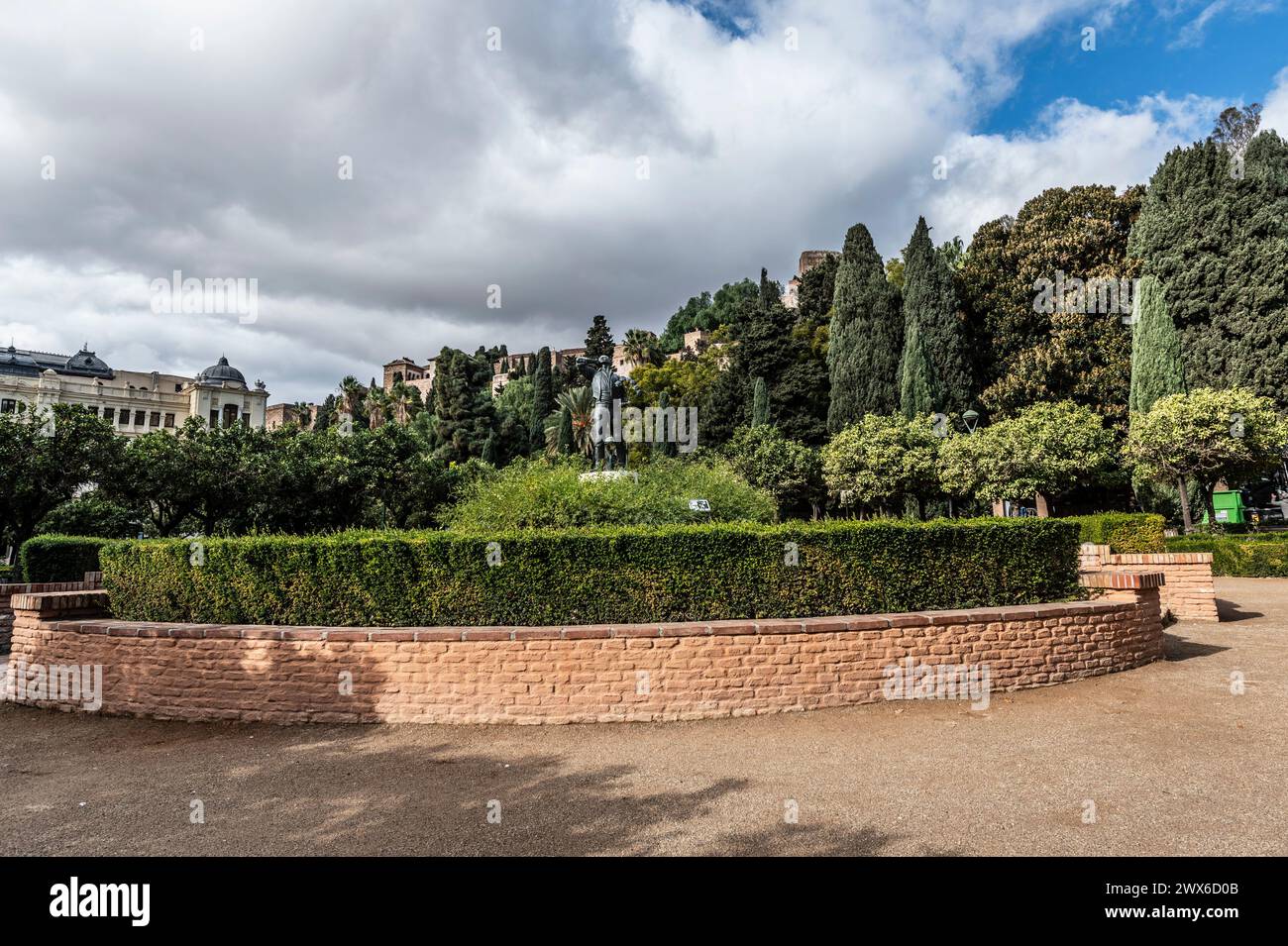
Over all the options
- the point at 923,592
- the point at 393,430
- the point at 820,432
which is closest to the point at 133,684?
the point at 923,592

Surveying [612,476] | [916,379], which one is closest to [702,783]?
[612,476]

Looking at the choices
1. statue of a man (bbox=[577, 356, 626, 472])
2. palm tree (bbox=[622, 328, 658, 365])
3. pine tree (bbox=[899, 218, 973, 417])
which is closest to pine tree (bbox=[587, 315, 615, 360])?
palm tree (bbox=[622, 328, 658, 365])

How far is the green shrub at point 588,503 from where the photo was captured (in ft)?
35.1

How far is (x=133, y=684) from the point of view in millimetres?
7207

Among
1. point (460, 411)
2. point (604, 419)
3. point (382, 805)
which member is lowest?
point (382, 805)

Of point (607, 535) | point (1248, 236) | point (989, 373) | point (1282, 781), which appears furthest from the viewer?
point (989, 373)

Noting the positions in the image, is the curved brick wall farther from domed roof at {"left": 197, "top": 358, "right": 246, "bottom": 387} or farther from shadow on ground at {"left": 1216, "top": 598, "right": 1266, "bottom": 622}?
domed roof at {"left": 197, "top": 358, "right": 246, "bottom": 387}

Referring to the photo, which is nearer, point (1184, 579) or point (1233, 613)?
point (1184, 579)

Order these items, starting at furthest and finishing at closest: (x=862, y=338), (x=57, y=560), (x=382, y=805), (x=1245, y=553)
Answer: (x=862, y=338)
(x=1245, y=553)
(x=57, y=560)
(x=382, y=805)

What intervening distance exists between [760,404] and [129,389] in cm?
6901

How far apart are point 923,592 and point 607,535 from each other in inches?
132

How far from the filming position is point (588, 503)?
10.8 m

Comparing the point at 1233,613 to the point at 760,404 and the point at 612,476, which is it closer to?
the point at 612,476
